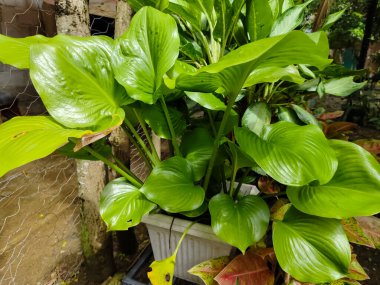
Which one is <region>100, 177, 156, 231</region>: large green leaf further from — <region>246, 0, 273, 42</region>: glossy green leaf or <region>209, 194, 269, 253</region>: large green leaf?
<region>246, 0, 273, 42</region>: glossy green leaf

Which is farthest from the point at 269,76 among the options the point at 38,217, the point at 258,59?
the point at 38,217

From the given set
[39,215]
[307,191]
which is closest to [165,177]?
[307,191]

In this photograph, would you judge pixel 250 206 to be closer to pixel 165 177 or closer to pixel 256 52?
pixel 165 177

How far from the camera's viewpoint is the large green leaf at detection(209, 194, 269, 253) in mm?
545

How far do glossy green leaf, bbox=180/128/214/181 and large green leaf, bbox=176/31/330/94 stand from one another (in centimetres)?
24

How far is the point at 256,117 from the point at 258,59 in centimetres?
32

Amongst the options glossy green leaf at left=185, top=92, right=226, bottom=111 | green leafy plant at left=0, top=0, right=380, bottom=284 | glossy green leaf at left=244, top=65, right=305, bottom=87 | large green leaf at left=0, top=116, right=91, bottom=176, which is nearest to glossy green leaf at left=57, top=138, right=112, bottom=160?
green leafy plant at left=0, top=0, right=380, bottom=284

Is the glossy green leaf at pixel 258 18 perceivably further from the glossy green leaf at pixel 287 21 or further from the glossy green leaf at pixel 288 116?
the glossy green leaf at pixel 288 116

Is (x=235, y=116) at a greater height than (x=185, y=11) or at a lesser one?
lesser

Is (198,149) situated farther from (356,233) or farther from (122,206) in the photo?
(356,233)

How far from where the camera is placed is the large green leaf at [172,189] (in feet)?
1.92

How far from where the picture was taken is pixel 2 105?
2604mm

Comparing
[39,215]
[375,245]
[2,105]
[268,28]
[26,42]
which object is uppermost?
[268,28]

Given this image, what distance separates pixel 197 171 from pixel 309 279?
1.08 feet
